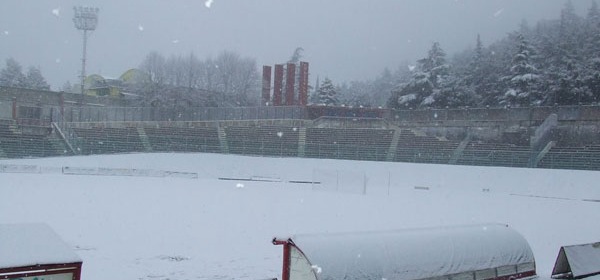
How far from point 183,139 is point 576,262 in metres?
39.7

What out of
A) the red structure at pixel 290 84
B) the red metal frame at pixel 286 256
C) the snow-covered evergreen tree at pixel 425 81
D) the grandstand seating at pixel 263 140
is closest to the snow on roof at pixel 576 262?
the red metal frame at pixel 286 256

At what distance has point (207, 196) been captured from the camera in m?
22.1

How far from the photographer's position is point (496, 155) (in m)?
35.3

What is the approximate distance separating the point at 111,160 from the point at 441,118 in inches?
1017

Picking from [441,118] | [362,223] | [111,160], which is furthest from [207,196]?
[441,118]

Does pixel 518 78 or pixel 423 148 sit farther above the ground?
pixel 518 78

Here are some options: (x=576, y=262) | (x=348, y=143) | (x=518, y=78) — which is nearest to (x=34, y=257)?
(x=576, y=262)

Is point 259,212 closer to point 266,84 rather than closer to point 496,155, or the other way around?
point 496,155

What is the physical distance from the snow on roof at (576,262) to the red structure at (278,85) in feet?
146

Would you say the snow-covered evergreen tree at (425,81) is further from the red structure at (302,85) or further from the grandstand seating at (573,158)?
the grandstand seating at (573,158)

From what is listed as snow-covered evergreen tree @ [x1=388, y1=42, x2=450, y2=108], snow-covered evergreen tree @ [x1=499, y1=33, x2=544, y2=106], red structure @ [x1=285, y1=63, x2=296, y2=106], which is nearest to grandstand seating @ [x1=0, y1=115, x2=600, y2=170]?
red structure @ [x1=285, y1=63, x2=296, y2=106]

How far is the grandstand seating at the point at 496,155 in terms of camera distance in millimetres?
34438

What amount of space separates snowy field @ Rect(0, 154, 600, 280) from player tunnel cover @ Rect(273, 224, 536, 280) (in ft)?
7.19

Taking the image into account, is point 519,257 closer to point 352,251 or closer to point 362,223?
point 352,251
